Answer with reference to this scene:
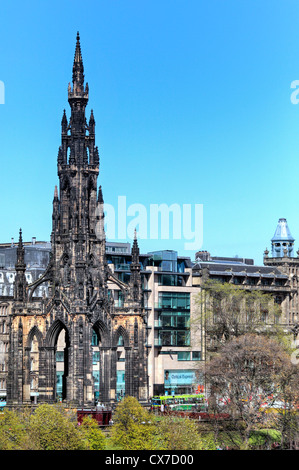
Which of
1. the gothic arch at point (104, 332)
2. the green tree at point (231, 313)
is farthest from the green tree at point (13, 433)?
the green tree at point (231, 313)

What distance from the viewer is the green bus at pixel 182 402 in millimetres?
139750

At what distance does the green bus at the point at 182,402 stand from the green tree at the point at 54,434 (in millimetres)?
50882

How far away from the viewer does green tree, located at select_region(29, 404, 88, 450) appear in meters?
82.9

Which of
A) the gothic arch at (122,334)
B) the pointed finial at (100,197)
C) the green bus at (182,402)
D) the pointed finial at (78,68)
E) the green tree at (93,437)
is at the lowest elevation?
the green bus at (182,402)

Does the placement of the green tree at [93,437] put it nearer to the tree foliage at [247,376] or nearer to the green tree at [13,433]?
the green tree at [13,433]

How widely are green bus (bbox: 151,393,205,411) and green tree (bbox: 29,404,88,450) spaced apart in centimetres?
5088

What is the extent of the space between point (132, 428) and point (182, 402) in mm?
63131

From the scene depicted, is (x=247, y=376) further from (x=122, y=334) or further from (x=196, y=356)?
(x=196, y=356)

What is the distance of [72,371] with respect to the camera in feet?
377

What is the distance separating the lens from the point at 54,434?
3287 inches

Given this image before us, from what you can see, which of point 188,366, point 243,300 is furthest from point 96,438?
point 188,366

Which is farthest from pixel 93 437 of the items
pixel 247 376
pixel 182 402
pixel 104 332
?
pixel 182 402

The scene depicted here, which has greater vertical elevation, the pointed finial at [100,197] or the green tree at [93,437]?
the pointed finial at [100,197]
